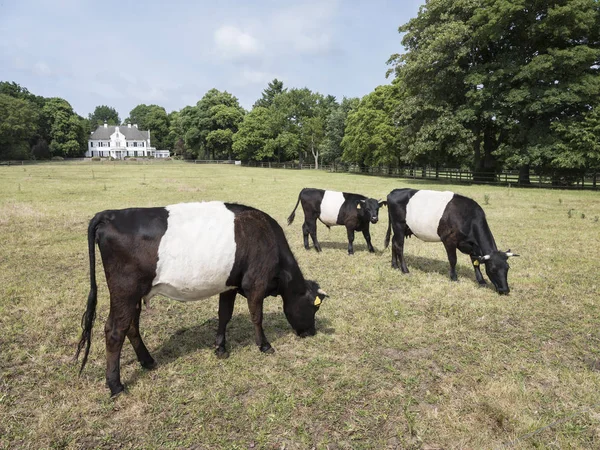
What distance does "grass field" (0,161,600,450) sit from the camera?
337 cm

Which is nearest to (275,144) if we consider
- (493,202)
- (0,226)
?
(493,202)

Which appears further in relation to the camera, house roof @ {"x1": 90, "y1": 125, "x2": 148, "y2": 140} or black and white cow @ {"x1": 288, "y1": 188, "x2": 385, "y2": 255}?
house roof @ {"x1": 90, "y1": 125, "x2": 148, "y2": 140}

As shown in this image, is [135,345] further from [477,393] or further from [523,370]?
[523,370]

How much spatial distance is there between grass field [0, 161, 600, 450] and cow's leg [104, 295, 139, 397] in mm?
181

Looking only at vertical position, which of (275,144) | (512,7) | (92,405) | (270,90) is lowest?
(92,405)

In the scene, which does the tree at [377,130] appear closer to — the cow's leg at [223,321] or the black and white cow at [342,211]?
the black and white cow at [342,211]

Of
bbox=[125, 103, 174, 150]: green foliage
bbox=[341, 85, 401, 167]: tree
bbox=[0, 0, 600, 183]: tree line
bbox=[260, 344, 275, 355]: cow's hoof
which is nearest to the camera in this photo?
bbox=[260, 344, 275, 355]: cow's hoof

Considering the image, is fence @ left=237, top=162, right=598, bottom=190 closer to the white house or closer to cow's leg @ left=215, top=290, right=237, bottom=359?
cow's leg @ left=215, top=290, right=237, bottom=359

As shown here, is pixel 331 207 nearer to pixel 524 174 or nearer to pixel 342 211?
pixel 342 211

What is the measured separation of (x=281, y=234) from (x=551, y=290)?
5.70 m

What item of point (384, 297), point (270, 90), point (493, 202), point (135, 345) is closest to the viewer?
point (135, 345)

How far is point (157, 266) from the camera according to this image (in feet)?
12.5

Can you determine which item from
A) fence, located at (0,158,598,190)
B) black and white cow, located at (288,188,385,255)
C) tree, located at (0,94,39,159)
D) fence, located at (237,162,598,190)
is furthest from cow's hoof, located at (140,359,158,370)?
tree, located at (0,94,39,159)

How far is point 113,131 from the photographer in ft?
341
